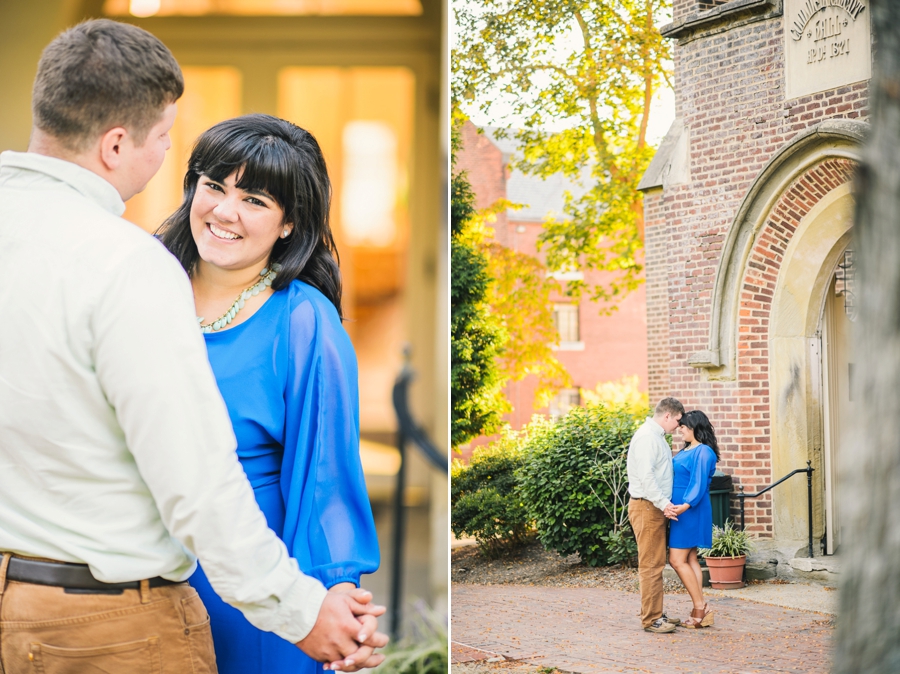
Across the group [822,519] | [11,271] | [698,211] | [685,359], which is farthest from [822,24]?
[11,271]

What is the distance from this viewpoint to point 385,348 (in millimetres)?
4832

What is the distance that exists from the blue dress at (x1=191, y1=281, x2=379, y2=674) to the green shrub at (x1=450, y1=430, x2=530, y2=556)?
225 centimetres

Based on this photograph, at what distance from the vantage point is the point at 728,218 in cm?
356

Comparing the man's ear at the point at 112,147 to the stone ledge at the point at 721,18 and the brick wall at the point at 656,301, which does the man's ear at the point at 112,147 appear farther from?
the stone ledge at the point at 721,18

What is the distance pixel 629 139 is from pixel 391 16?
178 centimetres

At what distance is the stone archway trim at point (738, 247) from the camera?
3377 mm

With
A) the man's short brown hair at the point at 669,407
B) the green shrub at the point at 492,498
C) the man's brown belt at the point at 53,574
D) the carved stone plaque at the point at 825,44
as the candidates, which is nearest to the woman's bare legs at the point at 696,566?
the man's short brown hair at the point at 669,407

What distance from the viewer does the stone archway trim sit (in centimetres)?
338

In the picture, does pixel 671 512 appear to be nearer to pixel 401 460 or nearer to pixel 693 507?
pixel 693 507

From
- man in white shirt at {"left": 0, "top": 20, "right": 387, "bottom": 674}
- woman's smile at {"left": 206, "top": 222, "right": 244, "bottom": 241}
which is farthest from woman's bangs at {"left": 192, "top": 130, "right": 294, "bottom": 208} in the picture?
man in white shirt at {"left": 0, "top": 20, "right": 387, "bottom": 674}

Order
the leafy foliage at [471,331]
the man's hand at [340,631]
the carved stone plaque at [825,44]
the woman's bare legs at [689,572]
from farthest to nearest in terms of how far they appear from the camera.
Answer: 1. the leafy foliage at [471,331]
2. the woman's bare legs at [689,572]
3. the carved stone plaque at [825,44]
4. the man's hand at [340,631]

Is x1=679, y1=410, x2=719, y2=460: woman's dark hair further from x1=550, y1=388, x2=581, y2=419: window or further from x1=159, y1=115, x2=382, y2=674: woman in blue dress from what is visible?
x1=159, y1=115, x2=382, y2=674: woman in blue dress

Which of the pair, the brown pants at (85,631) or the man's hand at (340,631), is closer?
the brown pants at (85,631)

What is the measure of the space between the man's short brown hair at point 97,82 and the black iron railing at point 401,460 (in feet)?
8.89
